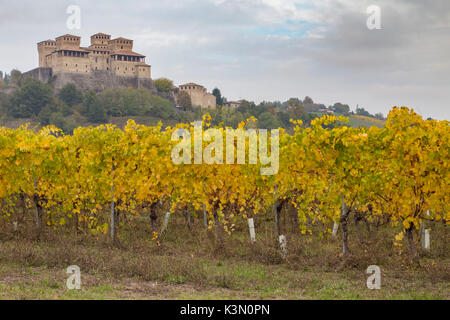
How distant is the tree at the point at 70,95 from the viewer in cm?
10944

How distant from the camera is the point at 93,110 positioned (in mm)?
106125

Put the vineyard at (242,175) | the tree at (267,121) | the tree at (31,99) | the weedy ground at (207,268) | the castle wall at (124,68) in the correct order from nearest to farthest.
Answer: the weedy ground at (207,268) < the vineyard at (242,175) < the tree at (31,99) < the tree at (267,121) < the castle wall at (124,68)

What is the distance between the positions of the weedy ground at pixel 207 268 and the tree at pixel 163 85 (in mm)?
111421

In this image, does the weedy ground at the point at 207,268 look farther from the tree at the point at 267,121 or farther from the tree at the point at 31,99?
the tree at the point at 267,121

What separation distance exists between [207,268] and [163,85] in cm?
11764

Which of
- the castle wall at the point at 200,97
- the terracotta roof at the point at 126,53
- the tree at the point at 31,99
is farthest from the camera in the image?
the castle wall at the point at 200,97

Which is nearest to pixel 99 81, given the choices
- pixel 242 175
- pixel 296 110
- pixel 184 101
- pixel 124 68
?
pixel 124 68

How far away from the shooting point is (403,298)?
966 centimetres

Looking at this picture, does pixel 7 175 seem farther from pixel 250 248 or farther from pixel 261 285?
pixel 261 285

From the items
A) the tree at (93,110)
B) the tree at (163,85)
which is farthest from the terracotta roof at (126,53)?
the tree at (93,110)

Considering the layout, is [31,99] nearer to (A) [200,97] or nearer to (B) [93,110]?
(B) [93,110]

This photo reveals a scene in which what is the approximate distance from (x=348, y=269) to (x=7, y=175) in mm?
9885

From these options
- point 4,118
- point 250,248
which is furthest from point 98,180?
point 4,118
